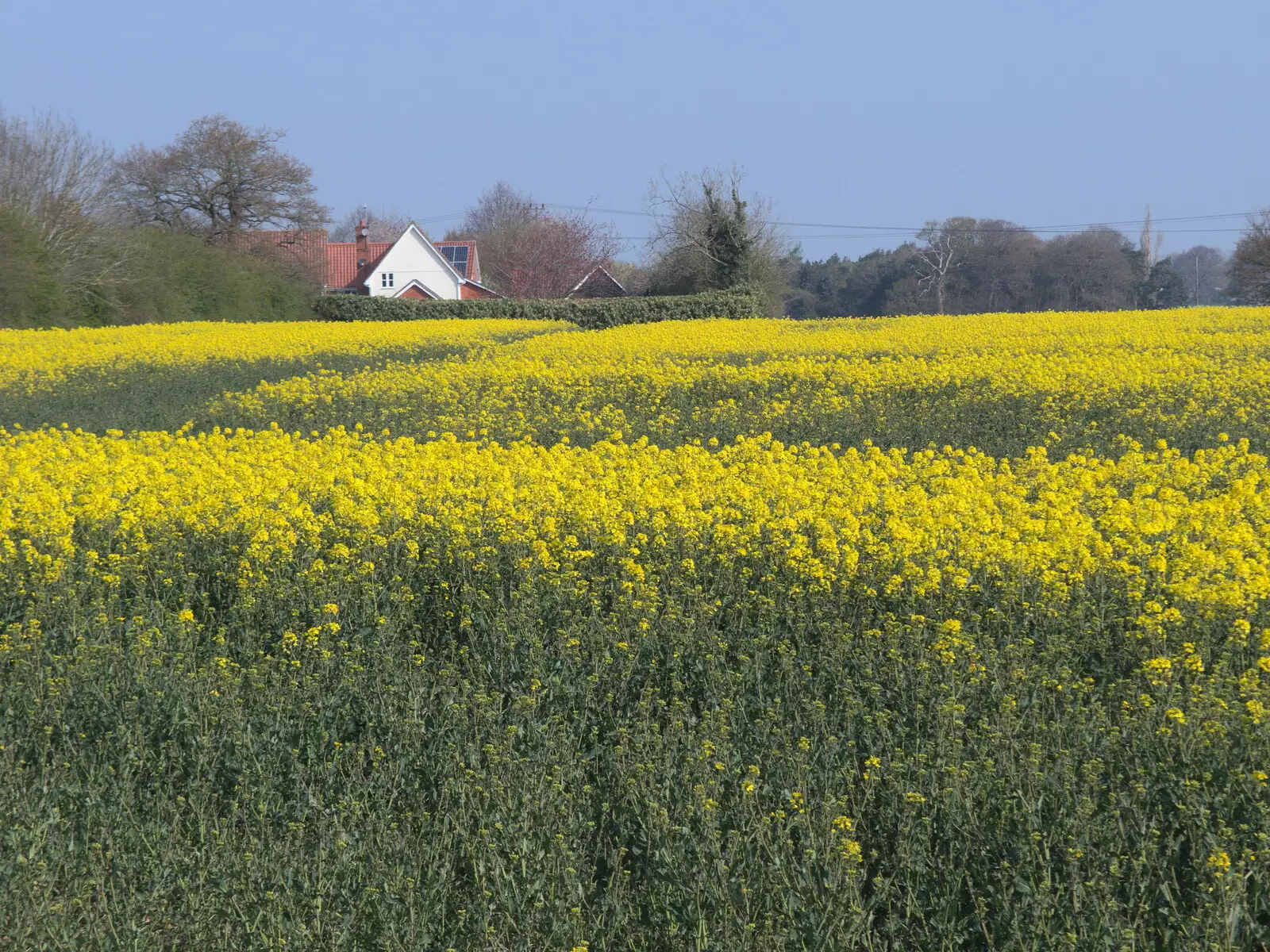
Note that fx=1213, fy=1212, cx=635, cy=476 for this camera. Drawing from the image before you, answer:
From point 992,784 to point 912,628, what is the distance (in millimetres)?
1485

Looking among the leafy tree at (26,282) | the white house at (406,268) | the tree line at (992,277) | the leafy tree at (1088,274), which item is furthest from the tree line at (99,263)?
the leafy tree at (1088,274)

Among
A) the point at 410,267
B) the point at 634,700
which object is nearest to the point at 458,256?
the point at 410,267

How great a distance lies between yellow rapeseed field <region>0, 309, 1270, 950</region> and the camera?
375cm

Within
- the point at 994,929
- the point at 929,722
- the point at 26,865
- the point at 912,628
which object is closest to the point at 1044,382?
the point at 912,628

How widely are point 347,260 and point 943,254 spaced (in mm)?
42119

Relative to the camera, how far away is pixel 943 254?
86.9 metres

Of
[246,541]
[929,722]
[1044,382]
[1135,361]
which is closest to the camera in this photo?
[929,722]

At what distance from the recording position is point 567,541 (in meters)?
6.94

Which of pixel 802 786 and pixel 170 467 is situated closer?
pixel 802 786

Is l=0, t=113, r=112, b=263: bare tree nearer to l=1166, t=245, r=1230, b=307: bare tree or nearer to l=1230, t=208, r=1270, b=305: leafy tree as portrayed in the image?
l=1230, t=208, r=1270, b=305: leafy tree

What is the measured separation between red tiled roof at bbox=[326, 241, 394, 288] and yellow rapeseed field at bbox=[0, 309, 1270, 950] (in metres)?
73.7

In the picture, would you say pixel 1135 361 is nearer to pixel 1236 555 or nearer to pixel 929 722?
pixel 1236 555

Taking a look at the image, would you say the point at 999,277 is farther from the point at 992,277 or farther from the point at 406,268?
the point at 406,268

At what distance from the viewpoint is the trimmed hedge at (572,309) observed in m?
42.5
